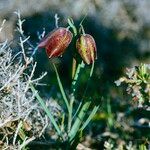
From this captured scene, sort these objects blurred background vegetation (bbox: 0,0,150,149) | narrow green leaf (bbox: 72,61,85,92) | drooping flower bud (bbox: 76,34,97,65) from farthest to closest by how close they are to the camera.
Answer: blurred background vegetation (bbox: 0,0,150,149) → narrow green leaf (bbox: 72,61,85,92) → drooping flower bud (bbox: 76,34,97,65)

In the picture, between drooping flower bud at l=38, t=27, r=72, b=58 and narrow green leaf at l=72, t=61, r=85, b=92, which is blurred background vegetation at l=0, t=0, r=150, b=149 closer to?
narrow green leaf at l=72, t=61, r=85, b=92

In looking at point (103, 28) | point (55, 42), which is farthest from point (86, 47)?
point (103, 28)

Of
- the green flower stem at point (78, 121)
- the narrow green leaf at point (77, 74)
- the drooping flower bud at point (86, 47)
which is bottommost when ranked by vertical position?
the green flower stem at point (78, 121)

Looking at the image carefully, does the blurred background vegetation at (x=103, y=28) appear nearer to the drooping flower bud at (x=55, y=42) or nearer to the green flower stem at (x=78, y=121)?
the green flower stem at (x=78, y=121)

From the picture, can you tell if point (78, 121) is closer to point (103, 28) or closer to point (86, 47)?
point (86, 47)

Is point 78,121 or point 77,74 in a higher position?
point 77,74

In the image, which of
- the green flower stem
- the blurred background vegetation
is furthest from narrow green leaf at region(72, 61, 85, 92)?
the blurred background vegetation

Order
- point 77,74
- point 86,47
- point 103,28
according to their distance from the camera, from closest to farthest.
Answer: point 86,47 → point 77,74 → point 103,28

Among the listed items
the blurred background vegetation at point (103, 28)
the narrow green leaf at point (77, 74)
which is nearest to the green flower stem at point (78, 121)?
the narrow green leaf at point (77, 74)
